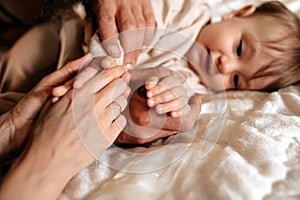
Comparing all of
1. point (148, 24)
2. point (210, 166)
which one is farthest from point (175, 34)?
point (210, 166)

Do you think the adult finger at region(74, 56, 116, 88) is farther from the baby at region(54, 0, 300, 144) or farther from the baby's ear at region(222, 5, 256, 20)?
the baby's ear at region(222, 5, 256, 20)

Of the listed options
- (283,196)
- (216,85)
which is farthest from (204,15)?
(283,196)

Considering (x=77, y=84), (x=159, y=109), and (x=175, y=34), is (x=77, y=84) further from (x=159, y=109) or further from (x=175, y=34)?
(x=175, y=34)

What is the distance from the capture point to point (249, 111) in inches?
33.4

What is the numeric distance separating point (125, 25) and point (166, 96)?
192 millimetres

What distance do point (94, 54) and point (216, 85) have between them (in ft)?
1.11

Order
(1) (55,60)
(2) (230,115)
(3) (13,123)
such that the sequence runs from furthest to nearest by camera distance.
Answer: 1. (1) (55,60)
2. (2) (230,115)
3. (3) (13,123)

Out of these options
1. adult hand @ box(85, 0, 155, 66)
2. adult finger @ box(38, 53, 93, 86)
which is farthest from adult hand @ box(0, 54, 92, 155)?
adult hand @ box(85, 0, 155, 66)

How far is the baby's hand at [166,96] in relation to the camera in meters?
0.72

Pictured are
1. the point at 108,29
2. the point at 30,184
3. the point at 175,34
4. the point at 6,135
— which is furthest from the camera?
the point at 175,34

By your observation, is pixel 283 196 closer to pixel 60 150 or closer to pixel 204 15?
pixel 60 150

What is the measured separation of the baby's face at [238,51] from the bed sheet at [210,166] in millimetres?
230

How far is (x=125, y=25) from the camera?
82 centimetres

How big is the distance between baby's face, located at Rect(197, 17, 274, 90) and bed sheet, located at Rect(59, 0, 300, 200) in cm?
23
